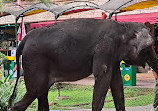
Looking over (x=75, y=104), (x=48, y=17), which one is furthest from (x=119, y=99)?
(x=48, y=17)

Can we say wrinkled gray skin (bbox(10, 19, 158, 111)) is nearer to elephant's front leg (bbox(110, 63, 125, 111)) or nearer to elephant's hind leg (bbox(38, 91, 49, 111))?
elephant's hind leg (bbox(38, 91, 49, 111))

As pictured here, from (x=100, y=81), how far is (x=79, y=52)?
22.2 inches

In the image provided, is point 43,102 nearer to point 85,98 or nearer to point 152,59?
point 152,59

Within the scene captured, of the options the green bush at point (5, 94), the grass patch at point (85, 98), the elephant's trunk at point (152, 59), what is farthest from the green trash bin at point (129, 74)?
the elephant's trunk at point (152, 59)

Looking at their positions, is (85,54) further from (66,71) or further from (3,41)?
(3,41)

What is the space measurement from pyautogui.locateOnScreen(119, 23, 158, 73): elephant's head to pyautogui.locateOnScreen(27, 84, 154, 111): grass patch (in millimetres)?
3851

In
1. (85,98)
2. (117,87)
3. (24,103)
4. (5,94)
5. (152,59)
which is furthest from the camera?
(85,98)

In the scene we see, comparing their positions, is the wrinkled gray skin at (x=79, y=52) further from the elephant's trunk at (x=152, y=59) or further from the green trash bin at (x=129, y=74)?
the green trash bin at (x=129, y=74)

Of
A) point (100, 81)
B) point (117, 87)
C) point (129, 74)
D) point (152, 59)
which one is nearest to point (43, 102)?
point (100, 81)

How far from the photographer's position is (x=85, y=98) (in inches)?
469

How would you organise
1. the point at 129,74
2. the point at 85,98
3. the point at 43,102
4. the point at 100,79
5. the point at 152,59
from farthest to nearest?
the point at 129,74, the point at 85,98, the point at 43,102, the point at 152,59, the point at 100,79

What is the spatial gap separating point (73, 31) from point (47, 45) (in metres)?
0.48

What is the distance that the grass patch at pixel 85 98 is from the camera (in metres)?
10.4

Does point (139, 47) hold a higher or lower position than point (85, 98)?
higher
